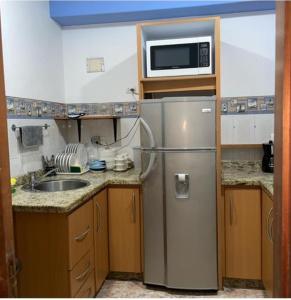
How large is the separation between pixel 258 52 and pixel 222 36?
14.5 inches

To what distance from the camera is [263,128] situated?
272 centimetres

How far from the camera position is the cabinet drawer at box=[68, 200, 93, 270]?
5.65 feet

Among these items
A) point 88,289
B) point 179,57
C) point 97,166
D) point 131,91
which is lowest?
point 88,289

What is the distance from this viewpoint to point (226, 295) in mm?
2293

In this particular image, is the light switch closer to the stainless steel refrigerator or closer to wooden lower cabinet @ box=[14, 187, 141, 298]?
the stainless steel refrigerator

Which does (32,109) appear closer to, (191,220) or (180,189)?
(180,189)

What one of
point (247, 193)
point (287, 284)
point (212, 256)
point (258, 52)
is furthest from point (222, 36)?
point (287, 284)

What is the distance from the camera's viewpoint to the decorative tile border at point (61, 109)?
2287 millimetres

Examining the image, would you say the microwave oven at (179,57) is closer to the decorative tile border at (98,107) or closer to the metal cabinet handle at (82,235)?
the decorative tile border at (98,107)

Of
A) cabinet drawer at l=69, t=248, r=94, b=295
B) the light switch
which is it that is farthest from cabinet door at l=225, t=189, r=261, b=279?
the light switch

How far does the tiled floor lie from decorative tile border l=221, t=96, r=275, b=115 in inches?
61.5

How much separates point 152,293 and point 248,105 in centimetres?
188

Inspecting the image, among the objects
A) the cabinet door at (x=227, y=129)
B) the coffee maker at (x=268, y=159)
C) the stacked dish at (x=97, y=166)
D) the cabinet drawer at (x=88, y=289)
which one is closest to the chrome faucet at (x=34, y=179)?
the stacked dish at (x=97, y=166)

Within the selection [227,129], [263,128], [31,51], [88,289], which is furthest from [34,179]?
[263,128]
